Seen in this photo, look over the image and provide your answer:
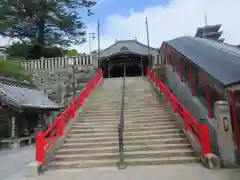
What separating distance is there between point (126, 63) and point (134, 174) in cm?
1817

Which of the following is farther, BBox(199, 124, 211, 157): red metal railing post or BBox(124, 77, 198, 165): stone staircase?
BBox(124, 77, 198, 165): stone staircase

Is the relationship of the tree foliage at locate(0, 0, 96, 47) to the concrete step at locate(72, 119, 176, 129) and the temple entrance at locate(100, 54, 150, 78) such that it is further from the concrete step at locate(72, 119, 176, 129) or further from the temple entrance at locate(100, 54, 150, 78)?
the concrete step at locate(72, 119, 176, 129)

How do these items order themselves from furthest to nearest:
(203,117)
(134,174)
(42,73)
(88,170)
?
(42,73) → (203,117) → (88,170) → (134,174)

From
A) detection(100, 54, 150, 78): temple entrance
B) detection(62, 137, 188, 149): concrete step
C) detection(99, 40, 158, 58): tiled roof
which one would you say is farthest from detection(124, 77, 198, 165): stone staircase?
detection(99, 40, 158, 58): tiled roof

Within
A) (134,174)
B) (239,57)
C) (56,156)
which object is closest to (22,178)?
(56,156)

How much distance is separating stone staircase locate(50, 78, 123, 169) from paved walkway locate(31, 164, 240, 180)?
1.48ft

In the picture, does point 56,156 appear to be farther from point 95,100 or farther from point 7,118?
point 7,118

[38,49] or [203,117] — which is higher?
[38,49]

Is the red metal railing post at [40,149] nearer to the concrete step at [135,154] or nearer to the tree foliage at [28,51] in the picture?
the concrete step at [135,154]

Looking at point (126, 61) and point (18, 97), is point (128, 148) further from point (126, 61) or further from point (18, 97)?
point (126, 61)

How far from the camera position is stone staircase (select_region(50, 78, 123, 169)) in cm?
612

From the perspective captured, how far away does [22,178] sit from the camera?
17.7ft

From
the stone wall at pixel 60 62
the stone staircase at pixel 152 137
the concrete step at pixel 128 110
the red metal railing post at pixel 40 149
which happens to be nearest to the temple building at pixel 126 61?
the stone wall at pixel 60 62

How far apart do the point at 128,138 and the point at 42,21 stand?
2306 cm
